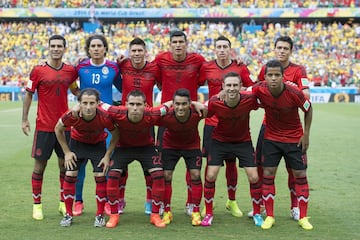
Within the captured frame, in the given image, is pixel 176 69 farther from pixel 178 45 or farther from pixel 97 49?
pixel 97 49

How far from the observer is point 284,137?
7430mm

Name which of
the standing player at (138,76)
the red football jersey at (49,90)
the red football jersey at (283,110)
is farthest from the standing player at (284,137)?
the red football jersey at (49,90)

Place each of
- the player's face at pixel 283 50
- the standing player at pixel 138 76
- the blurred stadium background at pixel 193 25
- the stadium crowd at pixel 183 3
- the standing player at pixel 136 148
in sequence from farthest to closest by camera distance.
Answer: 1. the stadium crowd at pixel 183 3
2. the blurred stadium background at pixel 193 25
3. the standing player at pixel 138 76
4. the player's face at pixel 283 50
5. the standing player at pixel 136 148

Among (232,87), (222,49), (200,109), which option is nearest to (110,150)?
(200,109)

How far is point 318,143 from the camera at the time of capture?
51.1ft

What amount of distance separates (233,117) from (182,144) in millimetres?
719

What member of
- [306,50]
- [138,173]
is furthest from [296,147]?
[306,50]

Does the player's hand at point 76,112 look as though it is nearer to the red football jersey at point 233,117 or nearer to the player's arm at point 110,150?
the player's arm at point 110,150

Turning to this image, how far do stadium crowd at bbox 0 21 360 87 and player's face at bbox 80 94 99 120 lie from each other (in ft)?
103

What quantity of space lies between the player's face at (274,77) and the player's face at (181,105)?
3.11ft

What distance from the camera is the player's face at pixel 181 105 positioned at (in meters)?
7.23

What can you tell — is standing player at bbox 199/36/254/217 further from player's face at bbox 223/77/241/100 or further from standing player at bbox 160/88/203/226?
player's face at bbox 223/77/241/100

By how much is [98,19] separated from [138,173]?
3508 centimetres

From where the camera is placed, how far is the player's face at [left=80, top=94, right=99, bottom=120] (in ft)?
23.4
